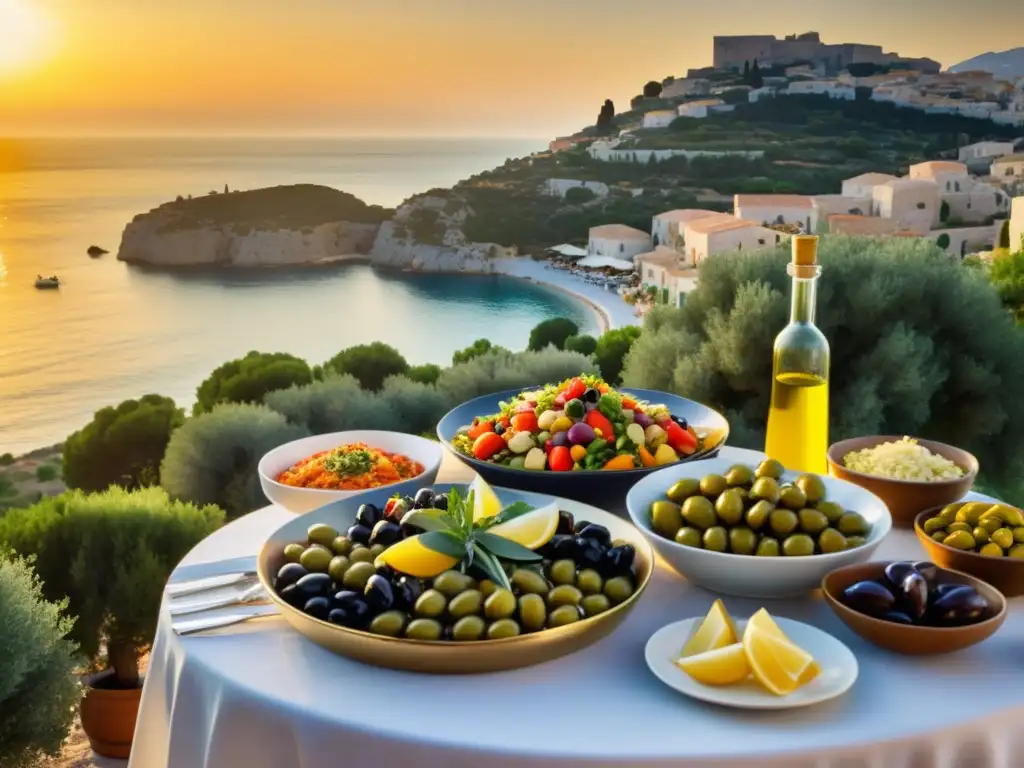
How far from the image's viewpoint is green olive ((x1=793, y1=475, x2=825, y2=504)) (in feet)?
4.59

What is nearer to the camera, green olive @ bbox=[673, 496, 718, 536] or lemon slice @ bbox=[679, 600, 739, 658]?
lemon slice @ bbox=[679, 600, 739, 658]

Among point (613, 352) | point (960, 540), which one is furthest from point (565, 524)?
point (613, 352)

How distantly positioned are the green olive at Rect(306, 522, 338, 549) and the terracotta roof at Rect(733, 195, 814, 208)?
27996mm

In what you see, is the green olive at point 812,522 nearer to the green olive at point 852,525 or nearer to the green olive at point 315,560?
the green olive at point 852,525

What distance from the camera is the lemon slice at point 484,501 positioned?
1415mm

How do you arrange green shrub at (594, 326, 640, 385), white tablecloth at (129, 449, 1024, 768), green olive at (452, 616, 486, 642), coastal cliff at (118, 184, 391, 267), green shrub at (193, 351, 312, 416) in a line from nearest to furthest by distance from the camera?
white tablecloth at (129, 449, 1024, 768)
green olive at (452, 616, 486, 642)
green shrub at (193, 351, 312, 416)
green shrub at (594, 326, 640, 385)
coastal cliff at (118, 184, 391, 267)

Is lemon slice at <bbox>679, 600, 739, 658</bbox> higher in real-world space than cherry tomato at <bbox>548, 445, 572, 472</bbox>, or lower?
lower

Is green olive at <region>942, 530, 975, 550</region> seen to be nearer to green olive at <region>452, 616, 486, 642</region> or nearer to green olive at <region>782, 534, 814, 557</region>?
green olive at <region>782, 534, 814, 557</region>

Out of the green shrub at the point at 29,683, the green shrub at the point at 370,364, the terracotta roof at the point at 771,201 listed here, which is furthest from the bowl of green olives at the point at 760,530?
the terracotta roof at the point at 771,201

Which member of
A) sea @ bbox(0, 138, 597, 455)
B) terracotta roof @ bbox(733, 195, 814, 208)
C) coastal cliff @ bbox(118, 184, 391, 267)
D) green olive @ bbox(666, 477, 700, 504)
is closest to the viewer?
green olive @ bbox(666, 477, 700, 504)

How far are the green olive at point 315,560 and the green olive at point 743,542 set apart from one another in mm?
538

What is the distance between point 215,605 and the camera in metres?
1.37

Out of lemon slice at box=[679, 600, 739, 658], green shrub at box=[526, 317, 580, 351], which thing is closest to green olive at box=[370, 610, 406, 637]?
lemon slice at box=[679, 600, 739, 658]

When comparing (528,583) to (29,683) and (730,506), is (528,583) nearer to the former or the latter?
(730,506)
